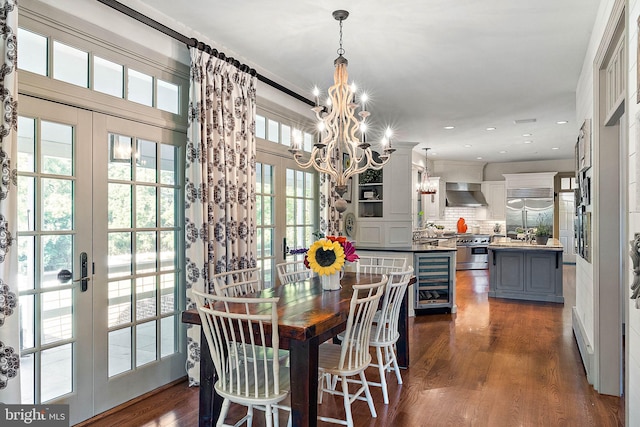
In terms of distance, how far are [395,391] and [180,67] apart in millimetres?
3077

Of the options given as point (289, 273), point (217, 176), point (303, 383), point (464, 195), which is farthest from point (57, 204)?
A: point (464, 195)

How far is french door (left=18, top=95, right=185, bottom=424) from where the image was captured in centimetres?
249

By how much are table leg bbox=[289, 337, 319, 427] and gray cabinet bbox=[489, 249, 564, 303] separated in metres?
5.58

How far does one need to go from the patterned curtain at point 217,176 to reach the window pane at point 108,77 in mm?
539

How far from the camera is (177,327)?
350cm

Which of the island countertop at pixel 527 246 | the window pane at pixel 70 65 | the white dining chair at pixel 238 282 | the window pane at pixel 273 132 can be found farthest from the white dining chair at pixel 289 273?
the island countertop at pixel 527 246

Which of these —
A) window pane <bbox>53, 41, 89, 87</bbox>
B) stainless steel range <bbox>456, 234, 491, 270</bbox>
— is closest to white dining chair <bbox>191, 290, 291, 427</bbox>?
window pane <bbox>53, 41, 89, 87</bbox>

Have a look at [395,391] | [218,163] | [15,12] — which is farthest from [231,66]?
[395,391]

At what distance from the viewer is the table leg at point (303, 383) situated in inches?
86.0

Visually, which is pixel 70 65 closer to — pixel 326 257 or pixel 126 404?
pixel 326 257

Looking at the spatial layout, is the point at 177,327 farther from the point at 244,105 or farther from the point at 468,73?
the point at 468,73

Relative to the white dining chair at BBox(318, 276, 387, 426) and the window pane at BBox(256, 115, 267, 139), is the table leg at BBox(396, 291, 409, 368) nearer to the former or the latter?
the white dining chair at BBox(318, 276, 387, 426)

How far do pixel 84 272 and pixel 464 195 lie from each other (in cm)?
1001

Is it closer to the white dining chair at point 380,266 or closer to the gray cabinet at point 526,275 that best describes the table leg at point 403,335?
the white dining chair at point 380,266
